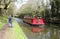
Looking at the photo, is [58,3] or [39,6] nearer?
[58,3]

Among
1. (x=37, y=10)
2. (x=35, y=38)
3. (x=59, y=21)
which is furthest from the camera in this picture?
(x=37, y=10)

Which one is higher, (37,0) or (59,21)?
(37,0)

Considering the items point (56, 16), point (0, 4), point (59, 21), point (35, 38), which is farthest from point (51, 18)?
point (35, 38)

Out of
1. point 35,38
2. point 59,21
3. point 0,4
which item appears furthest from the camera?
point 59,21

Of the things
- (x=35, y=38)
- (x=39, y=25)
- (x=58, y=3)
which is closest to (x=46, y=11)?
(x=58, y=3)

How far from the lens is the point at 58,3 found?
4612 cm

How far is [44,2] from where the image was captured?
176ft

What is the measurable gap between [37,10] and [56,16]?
6.47 meters

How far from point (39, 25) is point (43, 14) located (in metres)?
17.8

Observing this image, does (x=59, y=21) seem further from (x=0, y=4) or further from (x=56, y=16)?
(x=0, y=4)

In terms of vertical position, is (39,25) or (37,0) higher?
(37,0)

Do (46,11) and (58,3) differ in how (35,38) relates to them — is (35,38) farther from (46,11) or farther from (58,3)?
(46,11)

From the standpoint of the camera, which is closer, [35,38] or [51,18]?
[35,38]

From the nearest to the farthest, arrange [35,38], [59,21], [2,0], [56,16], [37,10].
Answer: [35,38], [2,0], [59,21], [56,16], [37,10]
